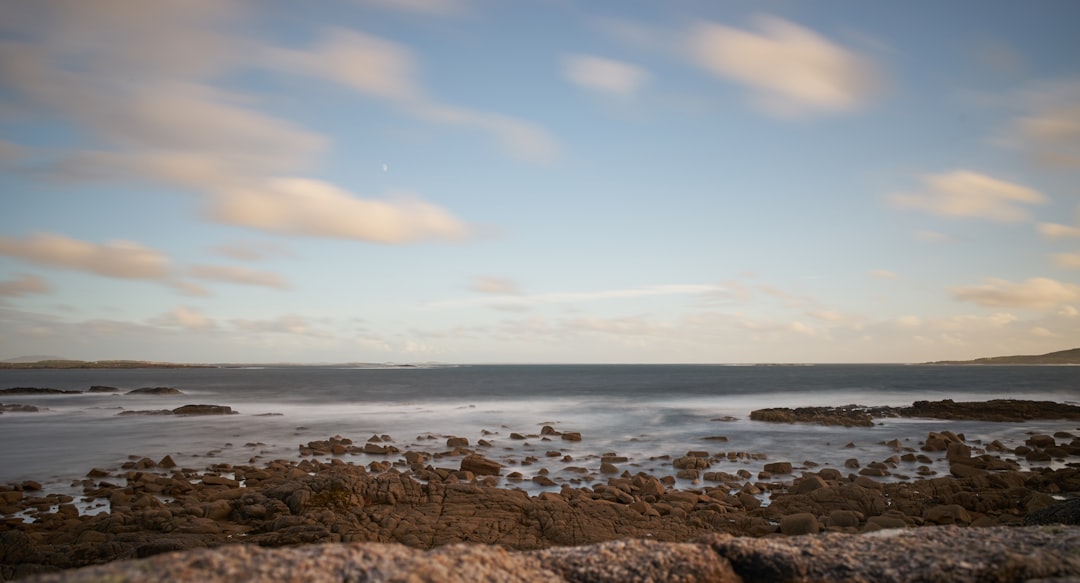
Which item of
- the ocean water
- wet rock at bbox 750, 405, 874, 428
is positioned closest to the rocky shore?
the ocean water

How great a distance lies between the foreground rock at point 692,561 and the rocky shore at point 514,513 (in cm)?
5

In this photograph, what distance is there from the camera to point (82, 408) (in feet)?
220

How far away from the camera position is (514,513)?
18641 mm

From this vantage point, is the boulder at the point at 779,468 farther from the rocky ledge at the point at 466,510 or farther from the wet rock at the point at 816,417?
the wet rock at the point at 816,417

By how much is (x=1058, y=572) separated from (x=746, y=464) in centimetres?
2317

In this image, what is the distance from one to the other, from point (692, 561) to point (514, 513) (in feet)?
34.8

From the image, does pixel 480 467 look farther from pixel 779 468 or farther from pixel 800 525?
pixel 800 525

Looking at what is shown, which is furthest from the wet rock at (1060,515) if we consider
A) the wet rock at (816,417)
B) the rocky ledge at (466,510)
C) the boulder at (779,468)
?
the wet rock at (816,417)

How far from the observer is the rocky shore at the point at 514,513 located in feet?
32.4

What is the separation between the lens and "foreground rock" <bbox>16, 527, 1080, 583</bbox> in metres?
7.08

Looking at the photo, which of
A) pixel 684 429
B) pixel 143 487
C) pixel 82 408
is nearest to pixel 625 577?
pixel 143 487

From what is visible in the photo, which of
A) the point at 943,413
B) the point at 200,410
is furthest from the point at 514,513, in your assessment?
the point at 200,410

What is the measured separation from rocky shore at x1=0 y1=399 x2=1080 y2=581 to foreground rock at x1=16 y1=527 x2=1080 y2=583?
5 centimetres

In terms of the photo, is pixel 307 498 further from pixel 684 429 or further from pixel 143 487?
pixel 684 429
